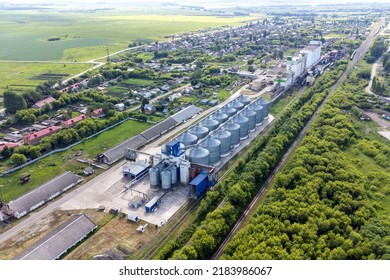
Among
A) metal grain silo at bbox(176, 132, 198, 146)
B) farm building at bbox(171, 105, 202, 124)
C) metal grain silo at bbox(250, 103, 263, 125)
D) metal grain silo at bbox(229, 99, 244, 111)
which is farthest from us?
farm building at bbox(171, 105, 202, 124)

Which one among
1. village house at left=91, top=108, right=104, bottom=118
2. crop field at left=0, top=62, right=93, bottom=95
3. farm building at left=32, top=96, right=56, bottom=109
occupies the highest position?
village house at left=91, top=108, right=104, bottom=118

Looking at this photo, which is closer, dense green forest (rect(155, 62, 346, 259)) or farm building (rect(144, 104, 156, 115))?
dense green forest (rect(155, 62, 346, 259))

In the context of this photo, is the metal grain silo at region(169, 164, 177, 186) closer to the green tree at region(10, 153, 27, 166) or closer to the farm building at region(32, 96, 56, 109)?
the green tree at region(10, 153, 27, 166)

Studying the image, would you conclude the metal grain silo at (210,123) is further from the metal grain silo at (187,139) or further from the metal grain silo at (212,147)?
the metal grain silo at (212,147)

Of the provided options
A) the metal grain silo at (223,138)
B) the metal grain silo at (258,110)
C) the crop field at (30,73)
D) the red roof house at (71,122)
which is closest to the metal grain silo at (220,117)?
the metal grain silo at (258,110)

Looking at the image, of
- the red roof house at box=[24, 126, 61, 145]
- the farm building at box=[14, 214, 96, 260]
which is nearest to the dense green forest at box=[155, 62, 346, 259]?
the farm building at box=[14, 214, 96, 260]

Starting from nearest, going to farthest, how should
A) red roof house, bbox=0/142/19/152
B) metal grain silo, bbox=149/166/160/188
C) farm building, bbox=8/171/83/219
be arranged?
farm building, bbox=8/171/83/219
metal grain silo, bbox=149/166/160/188
red roof house, bbox=0/142/19/152

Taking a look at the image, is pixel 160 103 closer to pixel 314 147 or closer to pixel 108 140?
pixel 108 140

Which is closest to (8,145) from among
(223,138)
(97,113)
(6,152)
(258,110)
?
(6,152)
